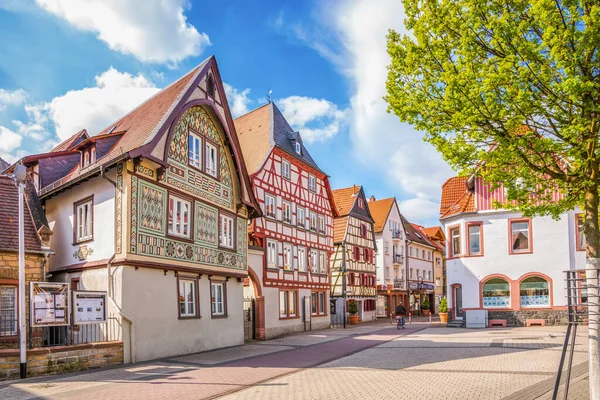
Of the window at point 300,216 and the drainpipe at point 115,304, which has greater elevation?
the window at point 300,216

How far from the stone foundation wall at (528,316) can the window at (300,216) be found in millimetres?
11954

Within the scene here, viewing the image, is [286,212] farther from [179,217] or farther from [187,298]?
[179,217]

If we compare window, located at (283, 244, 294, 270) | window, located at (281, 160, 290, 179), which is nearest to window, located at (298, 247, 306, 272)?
window, located at (283, 244, 294, 270)

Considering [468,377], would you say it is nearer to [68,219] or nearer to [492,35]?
[492,35]

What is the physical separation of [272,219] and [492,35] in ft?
70.2

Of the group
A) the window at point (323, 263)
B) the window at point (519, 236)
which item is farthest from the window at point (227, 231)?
the window at point (519, 236)

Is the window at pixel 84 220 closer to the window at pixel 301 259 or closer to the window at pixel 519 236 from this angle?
the window at pixel 301 259

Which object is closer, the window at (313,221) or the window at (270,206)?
the window at (270,206)

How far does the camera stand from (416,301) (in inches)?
2314

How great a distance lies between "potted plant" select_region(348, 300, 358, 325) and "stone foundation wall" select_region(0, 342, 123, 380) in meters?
25.2

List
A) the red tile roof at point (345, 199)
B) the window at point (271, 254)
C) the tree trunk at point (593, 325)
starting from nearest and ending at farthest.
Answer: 1. the tree trunk at point (593, 325)
2. the window at point (271, 254)
3. the red tile roof at point (345, 199)

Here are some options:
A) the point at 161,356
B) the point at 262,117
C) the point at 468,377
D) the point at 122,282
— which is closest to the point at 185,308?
the point at 161,356

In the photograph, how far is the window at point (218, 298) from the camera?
22.1 metres

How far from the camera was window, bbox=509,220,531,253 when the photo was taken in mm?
31875
